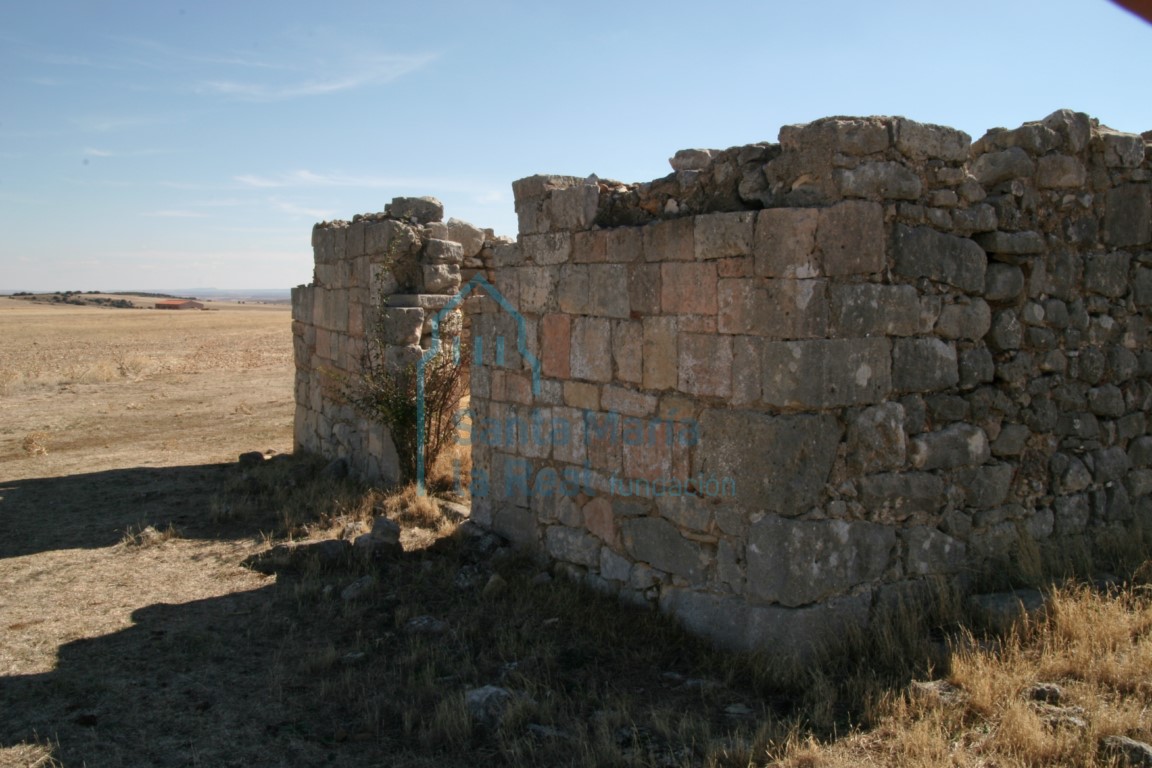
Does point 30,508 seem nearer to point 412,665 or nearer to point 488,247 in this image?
point 488,247

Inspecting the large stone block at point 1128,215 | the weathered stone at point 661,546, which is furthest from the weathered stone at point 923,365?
the large stone block at point 1128,215

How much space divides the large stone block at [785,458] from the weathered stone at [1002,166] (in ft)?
5.93

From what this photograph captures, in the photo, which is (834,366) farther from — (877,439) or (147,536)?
(147,536)

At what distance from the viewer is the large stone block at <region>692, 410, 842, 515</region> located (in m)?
4.39

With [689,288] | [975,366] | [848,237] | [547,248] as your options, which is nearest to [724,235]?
[689,288]

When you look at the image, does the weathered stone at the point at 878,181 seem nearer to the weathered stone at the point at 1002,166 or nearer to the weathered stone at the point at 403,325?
the weathered stone at the point at 1002,166

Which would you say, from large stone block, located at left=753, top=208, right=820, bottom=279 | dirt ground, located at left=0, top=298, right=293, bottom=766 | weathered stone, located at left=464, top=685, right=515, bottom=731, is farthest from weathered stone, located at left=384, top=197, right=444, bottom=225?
weathered stone, located at left=464, top=685, right=515, bottom=731

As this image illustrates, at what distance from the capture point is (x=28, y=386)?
18.3 m

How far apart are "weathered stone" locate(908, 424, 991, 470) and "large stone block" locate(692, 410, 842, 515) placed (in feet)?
1.76

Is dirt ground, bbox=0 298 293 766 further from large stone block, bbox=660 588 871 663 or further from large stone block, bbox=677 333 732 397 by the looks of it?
large stone block, bbox=677 333 732 397

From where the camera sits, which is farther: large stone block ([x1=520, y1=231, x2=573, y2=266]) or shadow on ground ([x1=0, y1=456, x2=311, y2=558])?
shadow on ground ([x1=0, y1=456, x2=311, y2=558])

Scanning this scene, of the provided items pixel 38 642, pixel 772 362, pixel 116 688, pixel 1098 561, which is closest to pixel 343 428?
pixel 38 642

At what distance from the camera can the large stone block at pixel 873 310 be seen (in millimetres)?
4363

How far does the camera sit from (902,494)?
464 cm
